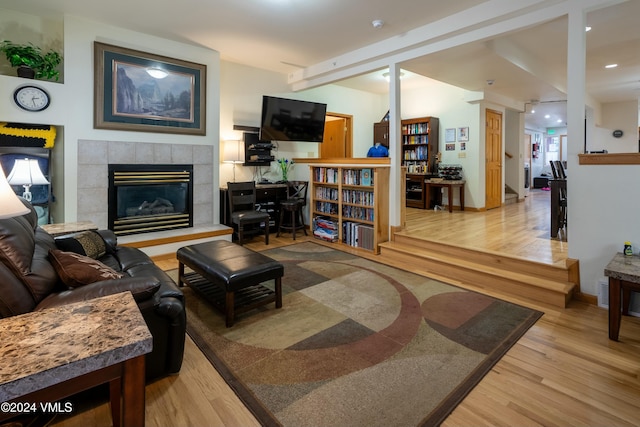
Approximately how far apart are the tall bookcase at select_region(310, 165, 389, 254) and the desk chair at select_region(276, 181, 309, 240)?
0.24m

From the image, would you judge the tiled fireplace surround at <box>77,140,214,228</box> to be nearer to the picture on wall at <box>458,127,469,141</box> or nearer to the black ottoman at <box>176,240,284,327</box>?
the black ottoman at <box>176,240,284,327</box>

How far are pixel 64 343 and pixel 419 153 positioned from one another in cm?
732

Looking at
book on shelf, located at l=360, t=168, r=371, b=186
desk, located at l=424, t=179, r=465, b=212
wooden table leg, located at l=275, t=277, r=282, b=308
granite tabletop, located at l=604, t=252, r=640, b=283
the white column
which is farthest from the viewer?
desk, located at l=424, t=179, r=465, b=212

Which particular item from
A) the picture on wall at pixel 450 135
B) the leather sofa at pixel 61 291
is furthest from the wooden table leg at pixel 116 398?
the picture on wall at pixel 450 135

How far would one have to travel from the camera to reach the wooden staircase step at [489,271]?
3008 mm

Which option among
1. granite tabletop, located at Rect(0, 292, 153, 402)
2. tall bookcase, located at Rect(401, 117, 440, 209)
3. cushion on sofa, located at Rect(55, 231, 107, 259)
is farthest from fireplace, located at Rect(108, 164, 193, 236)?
tall bookcase, located at Rect(401, 117, 440, 209)

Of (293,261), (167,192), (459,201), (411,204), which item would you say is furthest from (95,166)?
(459,201)

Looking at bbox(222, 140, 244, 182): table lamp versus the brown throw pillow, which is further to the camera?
bbox(222, 140, 244, 182): table lamp

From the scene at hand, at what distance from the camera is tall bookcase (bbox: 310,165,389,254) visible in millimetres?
4668

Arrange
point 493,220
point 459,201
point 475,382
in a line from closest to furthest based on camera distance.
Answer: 1. point 475,382
2. point 493,220
3. point 459,201

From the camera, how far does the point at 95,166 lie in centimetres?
418

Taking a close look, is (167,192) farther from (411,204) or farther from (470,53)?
(411,204)

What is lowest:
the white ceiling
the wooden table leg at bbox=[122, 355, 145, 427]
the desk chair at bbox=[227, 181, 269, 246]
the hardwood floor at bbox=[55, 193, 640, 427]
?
the hardwood floor at bbox=[55, 193, 640, 427]

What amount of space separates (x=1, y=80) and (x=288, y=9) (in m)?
3.14
